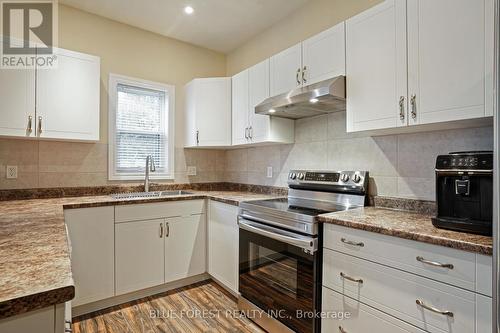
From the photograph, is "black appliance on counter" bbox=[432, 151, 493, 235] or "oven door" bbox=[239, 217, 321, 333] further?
"oven door" bbox=[239, 217, 321, 333]

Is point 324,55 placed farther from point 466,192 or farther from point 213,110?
point 213,110

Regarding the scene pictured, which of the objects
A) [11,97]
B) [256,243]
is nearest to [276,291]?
[256,243]

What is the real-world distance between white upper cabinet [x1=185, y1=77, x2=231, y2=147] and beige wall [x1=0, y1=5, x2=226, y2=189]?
0.35 m

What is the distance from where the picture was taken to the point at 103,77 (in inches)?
107

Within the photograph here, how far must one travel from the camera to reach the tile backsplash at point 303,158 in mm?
1683

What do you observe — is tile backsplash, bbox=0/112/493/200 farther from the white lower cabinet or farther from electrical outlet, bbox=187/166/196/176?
the white lower cabinet

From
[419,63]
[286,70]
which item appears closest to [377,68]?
[419,63]

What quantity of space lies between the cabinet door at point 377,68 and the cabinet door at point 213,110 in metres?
1.47

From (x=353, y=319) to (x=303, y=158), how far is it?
1400 mm

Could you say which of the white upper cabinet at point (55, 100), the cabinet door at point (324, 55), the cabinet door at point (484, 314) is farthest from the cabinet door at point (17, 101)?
the cabinet door at point (484, 314)

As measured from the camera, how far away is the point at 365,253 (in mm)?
1380

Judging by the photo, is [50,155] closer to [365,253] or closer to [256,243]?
[256,243]

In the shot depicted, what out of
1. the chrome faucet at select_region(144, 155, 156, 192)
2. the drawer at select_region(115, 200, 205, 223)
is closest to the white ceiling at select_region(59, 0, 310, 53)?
the chrome faucet at select_region(144, 155, 156, 192)

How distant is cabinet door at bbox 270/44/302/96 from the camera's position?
214 cm
